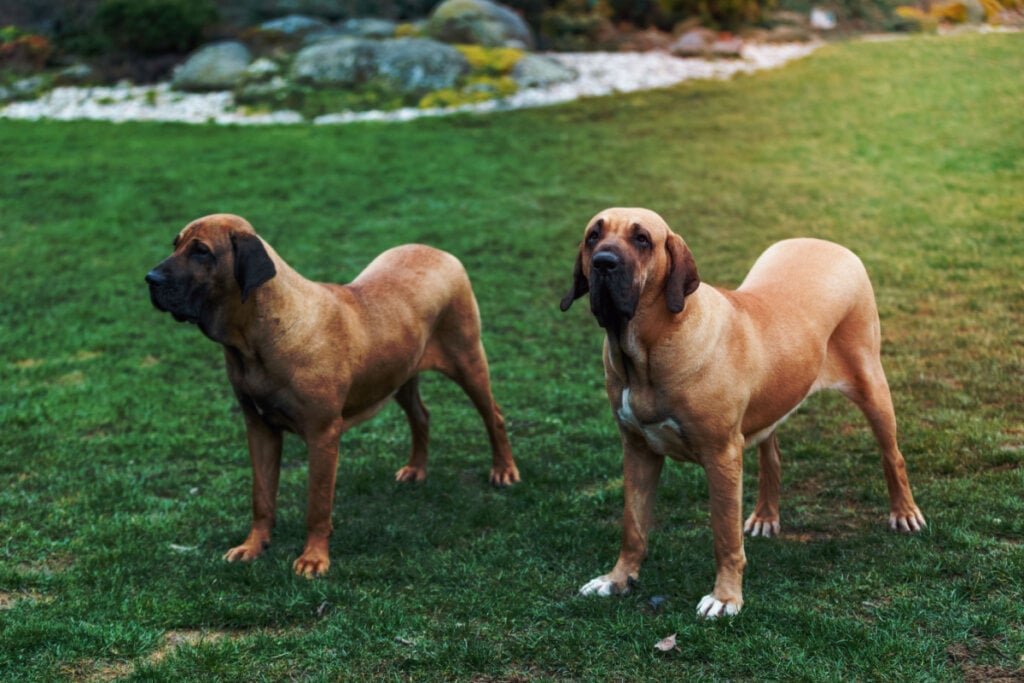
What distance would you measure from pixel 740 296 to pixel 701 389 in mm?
697

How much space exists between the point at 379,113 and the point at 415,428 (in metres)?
11.9

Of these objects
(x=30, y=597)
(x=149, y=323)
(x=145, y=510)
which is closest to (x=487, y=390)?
(x=145, y=510)

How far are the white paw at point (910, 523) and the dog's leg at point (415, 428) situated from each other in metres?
2.86


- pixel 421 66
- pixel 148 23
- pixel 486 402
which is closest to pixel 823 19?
pixel 421 66

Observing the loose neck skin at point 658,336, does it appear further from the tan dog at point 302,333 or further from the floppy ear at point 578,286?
the tan dog at point 302,333

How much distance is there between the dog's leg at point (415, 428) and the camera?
22.2ft

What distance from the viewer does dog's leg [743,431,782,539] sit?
221 inches

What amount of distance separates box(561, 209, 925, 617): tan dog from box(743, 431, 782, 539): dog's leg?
0.23 m

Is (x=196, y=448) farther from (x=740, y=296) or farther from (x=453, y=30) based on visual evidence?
(x=453, y=30)

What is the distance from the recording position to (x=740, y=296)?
507 centimetres

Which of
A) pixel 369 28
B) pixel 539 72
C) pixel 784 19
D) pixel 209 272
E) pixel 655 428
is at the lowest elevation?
pixel 539 72

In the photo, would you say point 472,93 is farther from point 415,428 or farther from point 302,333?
point 302,333

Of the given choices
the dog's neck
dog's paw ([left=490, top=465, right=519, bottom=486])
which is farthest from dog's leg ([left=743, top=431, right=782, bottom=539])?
the dog's neck

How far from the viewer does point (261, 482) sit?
5766 mm
